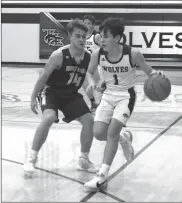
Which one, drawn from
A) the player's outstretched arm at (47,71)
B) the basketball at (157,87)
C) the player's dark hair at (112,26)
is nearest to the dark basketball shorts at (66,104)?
the player's outstretched arm at (47,71)

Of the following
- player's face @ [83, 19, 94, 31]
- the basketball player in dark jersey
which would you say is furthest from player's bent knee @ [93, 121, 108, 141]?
player's face @ [83, 19, 94, 31]

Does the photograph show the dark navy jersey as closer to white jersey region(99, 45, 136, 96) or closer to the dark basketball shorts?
the dark basketball shorts

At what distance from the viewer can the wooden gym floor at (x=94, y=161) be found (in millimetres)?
3646

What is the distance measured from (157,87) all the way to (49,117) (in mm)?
1073

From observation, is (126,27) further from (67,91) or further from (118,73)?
(118,73)

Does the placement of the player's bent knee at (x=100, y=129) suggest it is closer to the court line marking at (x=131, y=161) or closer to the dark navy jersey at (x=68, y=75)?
the court line marking at (x=131, y=161)

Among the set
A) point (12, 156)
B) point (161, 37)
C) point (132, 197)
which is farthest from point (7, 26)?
point (132, 197)

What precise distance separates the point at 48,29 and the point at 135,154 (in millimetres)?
10446

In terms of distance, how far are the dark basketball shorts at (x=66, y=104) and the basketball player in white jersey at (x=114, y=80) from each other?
10.8 inches

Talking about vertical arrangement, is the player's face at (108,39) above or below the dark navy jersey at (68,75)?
above

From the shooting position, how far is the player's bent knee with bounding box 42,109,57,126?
4.17 meters

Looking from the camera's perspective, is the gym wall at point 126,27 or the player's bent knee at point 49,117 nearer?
the player's bent knee at point 49,117

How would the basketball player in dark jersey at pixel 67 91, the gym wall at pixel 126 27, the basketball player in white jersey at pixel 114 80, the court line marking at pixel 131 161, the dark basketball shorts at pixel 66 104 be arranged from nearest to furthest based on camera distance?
1. the court line marking at pixel 131 161
2. the basketball player in white jersey at pixel 114 80
3. the basketball player in dark jersey at pixel 67 91
4. the dark basketball shorts at pixel 66 104
5. the gym wall at pixel 126 27

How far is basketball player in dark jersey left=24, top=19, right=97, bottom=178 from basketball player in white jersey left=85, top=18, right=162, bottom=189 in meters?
0.23
